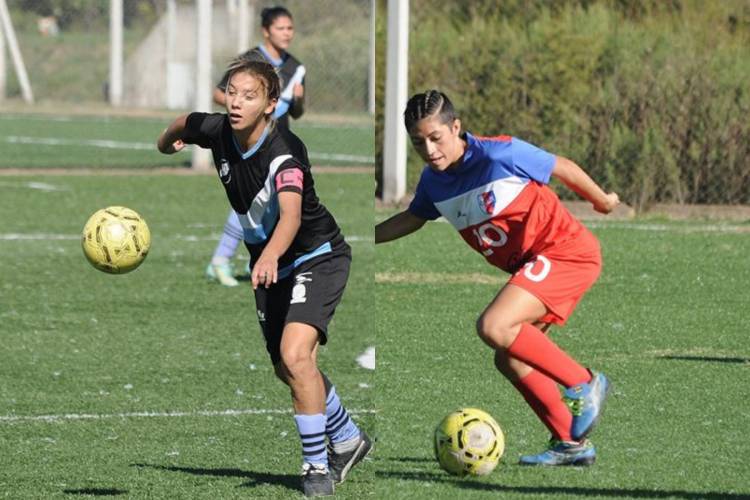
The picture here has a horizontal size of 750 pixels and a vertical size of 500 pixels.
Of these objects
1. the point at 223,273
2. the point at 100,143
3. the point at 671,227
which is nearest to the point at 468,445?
the point at 223,273

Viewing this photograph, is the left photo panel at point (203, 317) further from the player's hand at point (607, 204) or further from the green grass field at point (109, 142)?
the green grass field at point (109, 142)

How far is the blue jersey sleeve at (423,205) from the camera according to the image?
245 inches

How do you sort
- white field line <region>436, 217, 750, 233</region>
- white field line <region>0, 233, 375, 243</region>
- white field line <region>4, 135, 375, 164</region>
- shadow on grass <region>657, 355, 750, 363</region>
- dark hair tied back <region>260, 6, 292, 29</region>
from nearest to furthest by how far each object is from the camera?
1. shadow on grass <region>657, 355, 750, 363</region>
2. dark hair tied back <region>260, 6, 292, 29</region>
3. white field line <region>0, 233, 375, 243</region>
4. white field line <region>436, 217, 750, 233</region>
5. white field line <region>4, 135, 375, 164</region>

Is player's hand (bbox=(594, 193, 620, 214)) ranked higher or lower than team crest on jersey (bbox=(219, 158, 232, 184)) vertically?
lower

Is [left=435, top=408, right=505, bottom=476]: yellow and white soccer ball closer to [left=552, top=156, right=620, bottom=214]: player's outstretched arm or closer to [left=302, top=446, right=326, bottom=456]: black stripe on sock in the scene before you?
[left=302, top=446, right=326, bottom=456]: black stripe on sock

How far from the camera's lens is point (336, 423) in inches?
239

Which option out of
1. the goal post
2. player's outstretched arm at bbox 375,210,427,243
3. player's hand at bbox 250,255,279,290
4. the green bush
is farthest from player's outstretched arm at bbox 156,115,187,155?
the green bush

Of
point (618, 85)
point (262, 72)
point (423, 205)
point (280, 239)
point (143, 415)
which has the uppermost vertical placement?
point (262, 72)

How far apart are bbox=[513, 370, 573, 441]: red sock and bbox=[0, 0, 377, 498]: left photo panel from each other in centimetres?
70

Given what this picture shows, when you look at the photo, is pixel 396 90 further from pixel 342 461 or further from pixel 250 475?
pixel 250 475

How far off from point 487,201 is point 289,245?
2.92 ft

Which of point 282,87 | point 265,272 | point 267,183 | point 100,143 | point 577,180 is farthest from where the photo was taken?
point 100,143

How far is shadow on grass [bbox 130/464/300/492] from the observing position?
19.1 feet

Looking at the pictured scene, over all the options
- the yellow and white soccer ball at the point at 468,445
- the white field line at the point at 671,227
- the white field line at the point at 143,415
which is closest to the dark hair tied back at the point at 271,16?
the white field line at the point at 671,227
